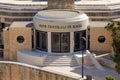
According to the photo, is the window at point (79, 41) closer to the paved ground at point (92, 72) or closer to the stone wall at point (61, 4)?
the paved ground at point (92, 72)

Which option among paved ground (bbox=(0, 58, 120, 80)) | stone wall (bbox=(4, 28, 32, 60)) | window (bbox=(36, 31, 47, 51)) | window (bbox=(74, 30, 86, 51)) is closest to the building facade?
window (bbox=(36, 31, 47, 51))

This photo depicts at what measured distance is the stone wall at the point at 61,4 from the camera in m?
42.2

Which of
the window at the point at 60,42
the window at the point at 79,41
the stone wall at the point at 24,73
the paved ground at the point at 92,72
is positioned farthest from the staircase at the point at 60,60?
the stone wall at the point at 24,73

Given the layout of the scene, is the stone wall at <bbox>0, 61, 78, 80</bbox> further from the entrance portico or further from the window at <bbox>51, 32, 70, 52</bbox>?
the window at <bbox>51, 32, 70, 52</bbox>

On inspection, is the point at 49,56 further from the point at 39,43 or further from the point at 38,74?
the point at 38,74

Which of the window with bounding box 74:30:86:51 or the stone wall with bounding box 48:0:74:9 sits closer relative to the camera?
the window with bounding box 74:30:86:51

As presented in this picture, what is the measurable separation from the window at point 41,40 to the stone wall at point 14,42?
910 millimetres

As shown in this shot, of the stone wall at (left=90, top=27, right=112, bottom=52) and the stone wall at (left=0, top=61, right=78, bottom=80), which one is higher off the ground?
the stone wall at (left=90, top=27, right=112, bottom=52)

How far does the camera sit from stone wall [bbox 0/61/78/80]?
30.3 meters

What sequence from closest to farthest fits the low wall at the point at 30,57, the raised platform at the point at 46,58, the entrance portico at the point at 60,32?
1. the raised platform at the point at 46,58
2. the low wall at the point at 30,57
3. the entrance portico at the point at 60,32

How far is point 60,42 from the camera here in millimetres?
37844

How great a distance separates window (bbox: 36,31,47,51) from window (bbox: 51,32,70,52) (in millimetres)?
943

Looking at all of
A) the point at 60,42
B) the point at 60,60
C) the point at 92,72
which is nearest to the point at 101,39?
the point at 60,42

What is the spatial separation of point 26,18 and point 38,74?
13828mm
